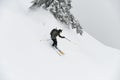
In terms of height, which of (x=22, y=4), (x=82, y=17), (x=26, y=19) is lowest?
(x=26, y=19)

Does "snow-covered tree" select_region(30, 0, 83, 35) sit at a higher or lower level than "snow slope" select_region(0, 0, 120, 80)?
higher

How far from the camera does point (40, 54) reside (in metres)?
17.4

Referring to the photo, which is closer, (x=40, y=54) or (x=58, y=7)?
(x=40, y=54)

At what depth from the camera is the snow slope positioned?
15.5m

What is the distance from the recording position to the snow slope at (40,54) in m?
15.5

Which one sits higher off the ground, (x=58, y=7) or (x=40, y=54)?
(x=58, y=7)

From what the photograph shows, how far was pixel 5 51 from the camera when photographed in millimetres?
16016

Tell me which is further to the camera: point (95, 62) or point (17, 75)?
point (95, 62)

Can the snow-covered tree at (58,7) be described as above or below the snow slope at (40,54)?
above

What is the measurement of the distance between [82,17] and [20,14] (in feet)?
129

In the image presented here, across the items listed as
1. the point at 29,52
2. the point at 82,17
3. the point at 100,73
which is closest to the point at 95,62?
the point at 100,73

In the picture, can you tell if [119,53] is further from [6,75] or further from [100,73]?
[6,75]

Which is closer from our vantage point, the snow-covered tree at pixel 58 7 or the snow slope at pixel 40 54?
the snow slope at pixel 40 54

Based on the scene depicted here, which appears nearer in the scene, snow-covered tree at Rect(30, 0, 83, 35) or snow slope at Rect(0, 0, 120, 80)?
snow slope at Rect(0, 0, 120, 80)
